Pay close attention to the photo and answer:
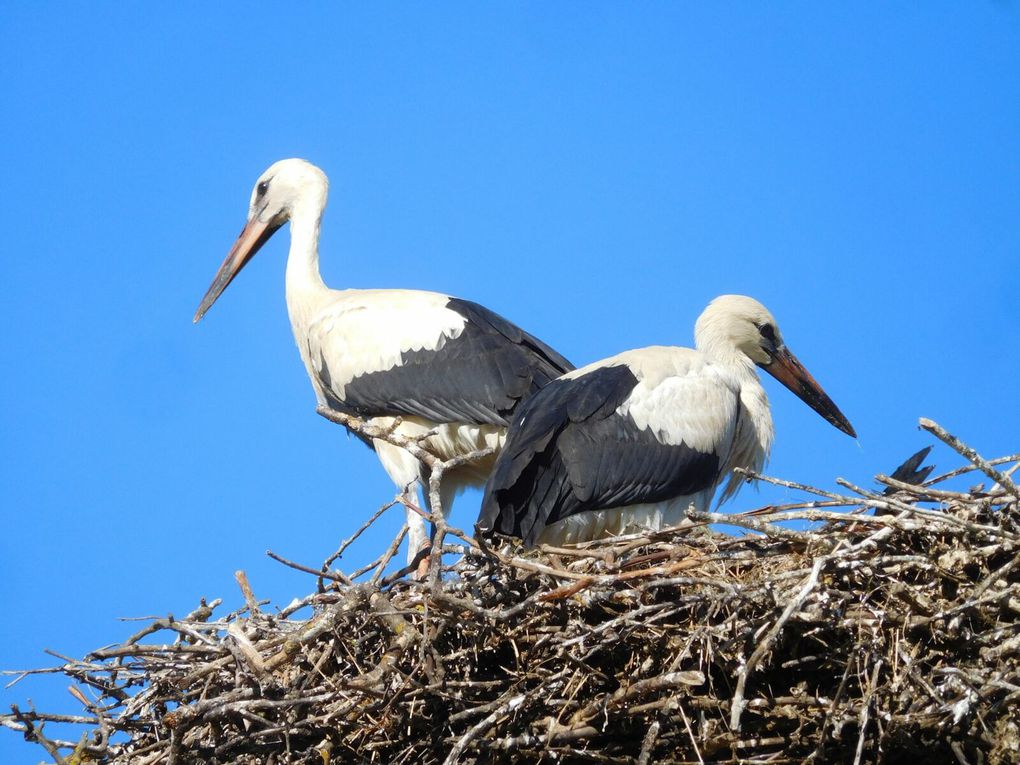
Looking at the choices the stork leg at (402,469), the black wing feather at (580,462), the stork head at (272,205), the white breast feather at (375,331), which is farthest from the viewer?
the stork head at (272,205)

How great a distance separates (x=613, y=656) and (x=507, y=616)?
0.38 metres

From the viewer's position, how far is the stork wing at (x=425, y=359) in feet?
23.0

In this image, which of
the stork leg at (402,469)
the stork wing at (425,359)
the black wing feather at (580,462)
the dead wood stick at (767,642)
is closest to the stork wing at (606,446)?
the black wing feather at (580,462)

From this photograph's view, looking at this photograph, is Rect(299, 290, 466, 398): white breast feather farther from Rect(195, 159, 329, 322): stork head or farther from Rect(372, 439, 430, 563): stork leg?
Rect(195, 159, 329, 322): stork head

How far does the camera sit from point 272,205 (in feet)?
28.3

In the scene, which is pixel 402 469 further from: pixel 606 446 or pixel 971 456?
pixel 971 456

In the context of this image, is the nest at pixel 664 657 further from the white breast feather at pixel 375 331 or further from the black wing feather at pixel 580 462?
the white breast feather at pixel 375 331

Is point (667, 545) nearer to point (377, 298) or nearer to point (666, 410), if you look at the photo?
point (666, 410)

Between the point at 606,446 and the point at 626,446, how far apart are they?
0.09 metres

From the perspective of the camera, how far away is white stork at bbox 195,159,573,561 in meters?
6.99

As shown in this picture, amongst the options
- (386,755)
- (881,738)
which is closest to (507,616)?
(386,755)

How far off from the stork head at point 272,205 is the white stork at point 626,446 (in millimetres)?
2516

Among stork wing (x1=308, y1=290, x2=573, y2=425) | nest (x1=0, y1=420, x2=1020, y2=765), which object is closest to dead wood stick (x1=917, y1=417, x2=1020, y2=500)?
nest (x1=0, y1=420, x2=1020, y2=765)

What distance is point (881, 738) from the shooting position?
4.39m
